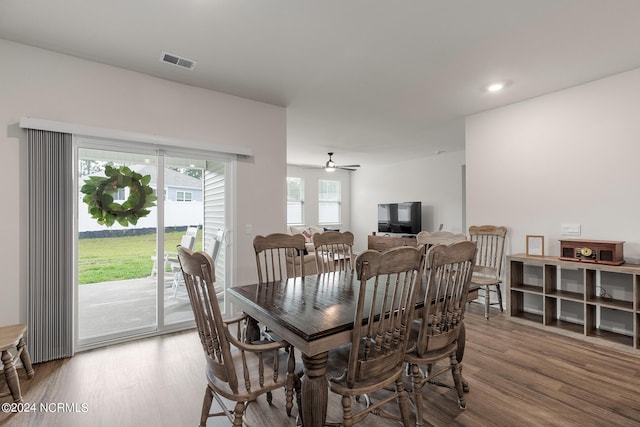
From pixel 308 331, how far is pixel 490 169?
3.78m

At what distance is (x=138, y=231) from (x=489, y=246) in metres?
4.30

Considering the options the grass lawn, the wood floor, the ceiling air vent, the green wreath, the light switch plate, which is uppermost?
the ceiling air vent

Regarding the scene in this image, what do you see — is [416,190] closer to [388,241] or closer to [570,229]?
[388,241]

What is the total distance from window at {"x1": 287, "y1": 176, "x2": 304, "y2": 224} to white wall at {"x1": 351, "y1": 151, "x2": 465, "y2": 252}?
1830 mm

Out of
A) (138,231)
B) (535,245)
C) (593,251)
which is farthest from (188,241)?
(593,251)

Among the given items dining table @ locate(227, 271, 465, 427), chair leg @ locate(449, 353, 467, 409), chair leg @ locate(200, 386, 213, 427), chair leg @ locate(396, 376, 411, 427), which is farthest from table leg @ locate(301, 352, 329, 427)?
chair leg @ locate(449, 353, 467, 409)

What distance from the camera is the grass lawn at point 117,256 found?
9.74 feet

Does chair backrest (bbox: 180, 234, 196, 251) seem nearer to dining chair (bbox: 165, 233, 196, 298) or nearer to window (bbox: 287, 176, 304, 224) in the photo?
dining chair (bbox: 165, 233, 196, 298)

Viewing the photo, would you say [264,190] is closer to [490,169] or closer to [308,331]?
[308,331]

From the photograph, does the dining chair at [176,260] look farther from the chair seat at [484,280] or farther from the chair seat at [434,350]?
the chair seat at [484,280]

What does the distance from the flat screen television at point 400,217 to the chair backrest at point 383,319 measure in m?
6.06

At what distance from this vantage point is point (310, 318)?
1.57 meters

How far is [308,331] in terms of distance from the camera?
4.58ft

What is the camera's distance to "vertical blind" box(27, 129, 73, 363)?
8.37 ft
